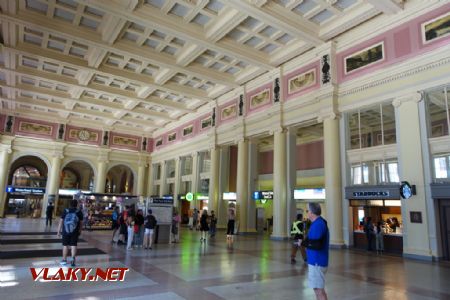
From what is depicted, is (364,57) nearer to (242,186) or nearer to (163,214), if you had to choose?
(242,186)

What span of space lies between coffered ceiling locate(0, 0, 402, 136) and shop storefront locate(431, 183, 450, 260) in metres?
6.19

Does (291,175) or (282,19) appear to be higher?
(282,19)

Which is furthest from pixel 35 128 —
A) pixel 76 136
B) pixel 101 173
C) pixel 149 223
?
pixel 149 223

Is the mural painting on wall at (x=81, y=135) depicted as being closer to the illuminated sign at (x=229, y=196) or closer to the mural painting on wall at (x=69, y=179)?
the mural painting on wall at (x=69, y=179)

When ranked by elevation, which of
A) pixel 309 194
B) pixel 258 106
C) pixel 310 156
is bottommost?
pixel 309 194

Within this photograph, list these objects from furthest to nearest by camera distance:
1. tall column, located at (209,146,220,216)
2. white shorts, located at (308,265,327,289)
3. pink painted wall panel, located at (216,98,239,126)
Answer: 1. tall column, located at (209,146,220,216)
2. pink painted wall panel, located at (216,98,239,126)
3. white shorts, located at (308,265,327,289)

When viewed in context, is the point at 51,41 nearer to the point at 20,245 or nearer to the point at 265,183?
the point at 20,245

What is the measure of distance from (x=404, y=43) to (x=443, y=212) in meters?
5.82

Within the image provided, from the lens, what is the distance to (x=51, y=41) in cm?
1544

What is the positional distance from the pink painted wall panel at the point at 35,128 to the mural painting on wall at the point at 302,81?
21.3 meters

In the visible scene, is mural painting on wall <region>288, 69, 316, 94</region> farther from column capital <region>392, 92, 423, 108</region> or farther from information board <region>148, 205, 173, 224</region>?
information board <region>148, 205, 173, 224</region>

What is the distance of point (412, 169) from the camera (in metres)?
10.6

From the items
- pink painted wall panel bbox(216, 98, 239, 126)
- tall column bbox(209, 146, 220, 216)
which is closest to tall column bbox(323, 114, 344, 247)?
pink painted wall panel bbox(216, 98, 239, 126)

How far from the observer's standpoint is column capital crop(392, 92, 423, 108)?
10.8 metres
